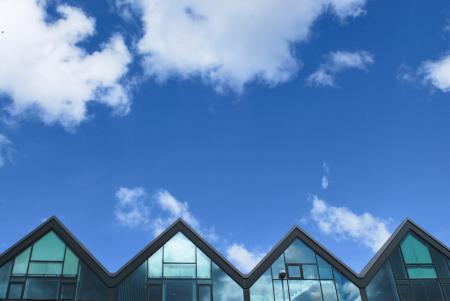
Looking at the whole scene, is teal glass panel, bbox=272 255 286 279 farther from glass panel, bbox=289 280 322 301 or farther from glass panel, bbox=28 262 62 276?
glass panel, bbox=28 262 62 276

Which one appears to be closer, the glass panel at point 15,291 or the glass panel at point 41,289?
the glass panel at point 15,291

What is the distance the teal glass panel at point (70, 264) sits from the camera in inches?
1119

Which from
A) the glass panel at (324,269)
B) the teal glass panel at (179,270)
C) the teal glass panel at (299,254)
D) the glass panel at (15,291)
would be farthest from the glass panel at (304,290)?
the glass panel at (15,291)

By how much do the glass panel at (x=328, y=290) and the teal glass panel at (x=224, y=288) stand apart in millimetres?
4844

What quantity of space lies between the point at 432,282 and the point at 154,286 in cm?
1656

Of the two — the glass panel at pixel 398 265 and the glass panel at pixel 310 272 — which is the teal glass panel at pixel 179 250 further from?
Answer: the glass panel at pixel 398 265

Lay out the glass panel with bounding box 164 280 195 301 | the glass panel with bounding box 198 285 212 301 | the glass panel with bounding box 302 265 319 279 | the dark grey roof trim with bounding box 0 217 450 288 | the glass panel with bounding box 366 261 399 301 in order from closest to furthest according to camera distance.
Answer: the glass panel with bounding box 164 280 195 301 < the glass panel with bounding box 198 285 212 301 < the dark grey roof trim with bounding box 0 217 450 288 < the glass panel with bounding box 366 261 399 301 < the glass panel with bounding box 302 265 319 279

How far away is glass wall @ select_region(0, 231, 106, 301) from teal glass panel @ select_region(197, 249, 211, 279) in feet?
18.2

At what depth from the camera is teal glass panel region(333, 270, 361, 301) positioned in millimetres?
29411

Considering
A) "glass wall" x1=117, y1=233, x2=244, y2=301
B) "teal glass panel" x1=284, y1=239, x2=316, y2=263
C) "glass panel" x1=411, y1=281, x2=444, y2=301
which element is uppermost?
"teal glass panel" x1=284, y1=239, x2=316, y2=263

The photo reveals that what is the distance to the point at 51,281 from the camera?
28.0m

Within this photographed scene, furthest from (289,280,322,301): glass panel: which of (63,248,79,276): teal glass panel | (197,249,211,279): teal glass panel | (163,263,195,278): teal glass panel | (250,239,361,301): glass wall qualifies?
(63,248,79,276): teal glass panel

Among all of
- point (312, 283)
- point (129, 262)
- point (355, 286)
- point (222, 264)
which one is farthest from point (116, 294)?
point (355, 286)

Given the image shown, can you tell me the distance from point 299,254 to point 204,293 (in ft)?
20.8
